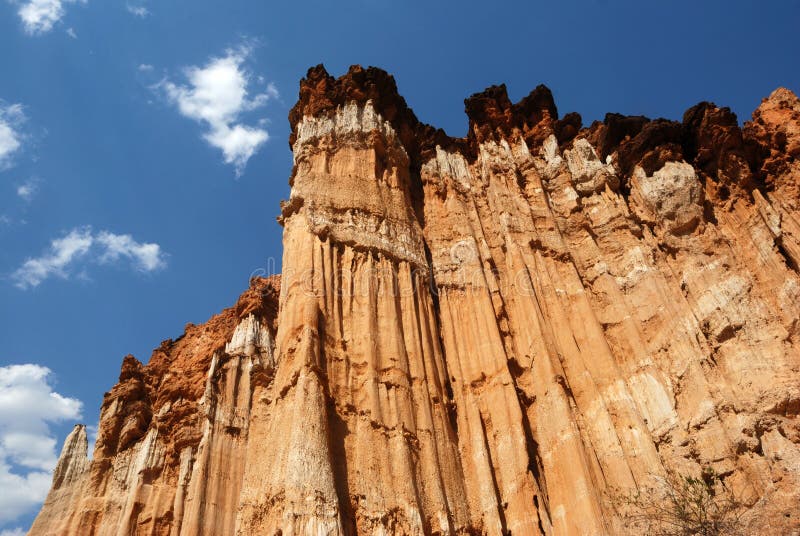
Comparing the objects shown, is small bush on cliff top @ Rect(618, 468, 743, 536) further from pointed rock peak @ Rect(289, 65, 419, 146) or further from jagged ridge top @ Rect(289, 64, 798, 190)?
pointed rock peak @ Rect(289, 65, 419, 146)

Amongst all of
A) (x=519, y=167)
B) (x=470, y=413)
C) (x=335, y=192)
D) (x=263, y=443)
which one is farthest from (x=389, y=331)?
(x=519, y=167)

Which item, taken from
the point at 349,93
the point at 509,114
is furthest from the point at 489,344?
the point at 509,114

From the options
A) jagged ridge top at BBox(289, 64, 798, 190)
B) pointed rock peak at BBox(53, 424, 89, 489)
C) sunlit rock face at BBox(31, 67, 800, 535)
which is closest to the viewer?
sunlit rock face at BBox(31, 67, 800, 535)

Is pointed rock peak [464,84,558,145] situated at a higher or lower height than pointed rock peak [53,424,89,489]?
higher

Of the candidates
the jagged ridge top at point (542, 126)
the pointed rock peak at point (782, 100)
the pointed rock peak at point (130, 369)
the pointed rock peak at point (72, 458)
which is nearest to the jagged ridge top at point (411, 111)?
the jagged ridge top at point (542, 126)

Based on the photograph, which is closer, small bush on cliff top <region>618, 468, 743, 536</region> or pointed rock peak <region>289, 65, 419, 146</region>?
small bush on cliff top <region>618, 468, 743, 536</region>

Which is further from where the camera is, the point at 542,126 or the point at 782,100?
the point at 542,126

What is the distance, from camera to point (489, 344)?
17625 millimetres

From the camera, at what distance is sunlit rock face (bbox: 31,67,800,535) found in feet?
44.5

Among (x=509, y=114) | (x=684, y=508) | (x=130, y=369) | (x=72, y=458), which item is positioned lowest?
(x=684, y=508)

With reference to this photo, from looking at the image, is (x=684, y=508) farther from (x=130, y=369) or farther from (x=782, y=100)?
(x=130, y=369)

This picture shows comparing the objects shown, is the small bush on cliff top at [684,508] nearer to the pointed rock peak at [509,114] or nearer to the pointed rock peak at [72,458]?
the pointed rock peak at [509,114]

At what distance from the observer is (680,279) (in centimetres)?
1759

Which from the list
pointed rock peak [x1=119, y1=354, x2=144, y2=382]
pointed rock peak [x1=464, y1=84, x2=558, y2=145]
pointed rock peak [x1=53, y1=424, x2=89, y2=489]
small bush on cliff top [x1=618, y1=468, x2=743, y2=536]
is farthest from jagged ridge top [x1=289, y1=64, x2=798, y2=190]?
pointed rock peak [x1=53, y1=424, x2=89, y2=489]
